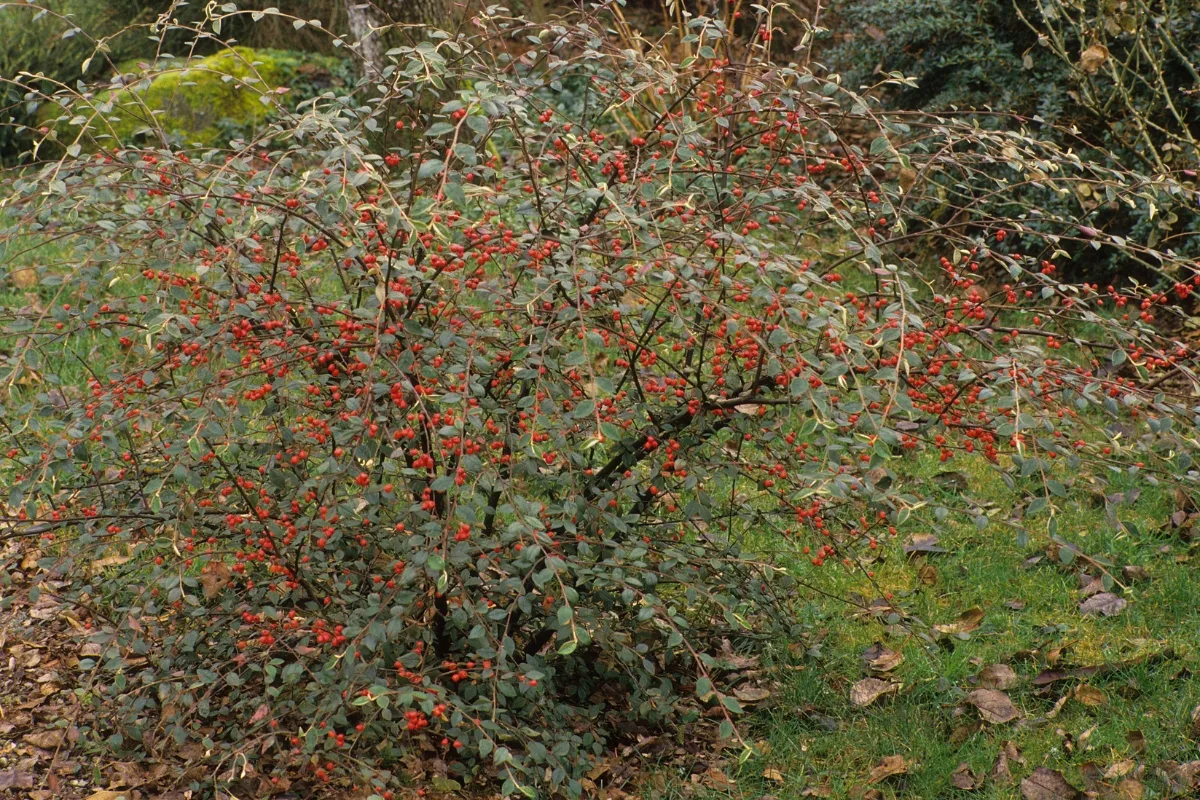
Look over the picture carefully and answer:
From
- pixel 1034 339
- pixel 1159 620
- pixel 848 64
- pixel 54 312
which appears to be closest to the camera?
pixel 54 312

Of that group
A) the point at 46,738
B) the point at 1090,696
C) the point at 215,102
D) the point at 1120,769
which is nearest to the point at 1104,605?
the point at 1090,696

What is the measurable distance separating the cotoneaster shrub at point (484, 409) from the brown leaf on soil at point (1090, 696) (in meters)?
0.76

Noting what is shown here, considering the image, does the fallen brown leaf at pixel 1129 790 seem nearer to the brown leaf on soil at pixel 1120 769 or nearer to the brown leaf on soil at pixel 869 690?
the brown leaf on soil at pixel 1120 769

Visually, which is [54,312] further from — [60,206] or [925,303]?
[925,303]

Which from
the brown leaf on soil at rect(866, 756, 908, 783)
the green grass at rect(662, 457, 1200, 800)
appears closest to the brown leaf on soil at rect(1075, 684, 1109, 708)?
the green grass at rect(662, 457, 1200, 800)

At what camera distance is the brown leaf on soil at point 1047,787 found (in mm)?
3068

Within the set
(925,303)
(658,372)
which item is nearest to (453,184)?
(658,372)

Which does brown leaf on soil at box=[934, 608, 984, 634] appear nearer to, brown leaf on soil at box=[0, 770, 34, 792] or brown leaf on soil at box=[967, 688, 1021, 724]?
brown leaf on soil at box=[967, 688, 1021, 724]

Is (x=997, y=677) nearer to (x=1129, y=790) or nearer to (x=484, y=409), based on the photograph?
(x=1129, y=790)

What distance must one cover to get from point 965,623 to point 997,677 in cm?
34

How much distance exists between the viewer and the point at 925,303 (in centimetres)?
333

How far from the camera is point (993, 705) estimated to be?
3.44 meters

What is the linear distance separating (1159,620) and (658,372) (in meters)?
1.89

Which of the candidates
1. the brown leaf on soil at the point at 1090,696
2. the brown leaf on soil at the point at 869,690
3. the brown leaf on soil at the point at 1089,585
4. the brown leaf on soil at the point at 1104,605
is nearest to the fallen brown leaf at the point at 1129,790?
the brown leaf on soil at the point at 1090,696
